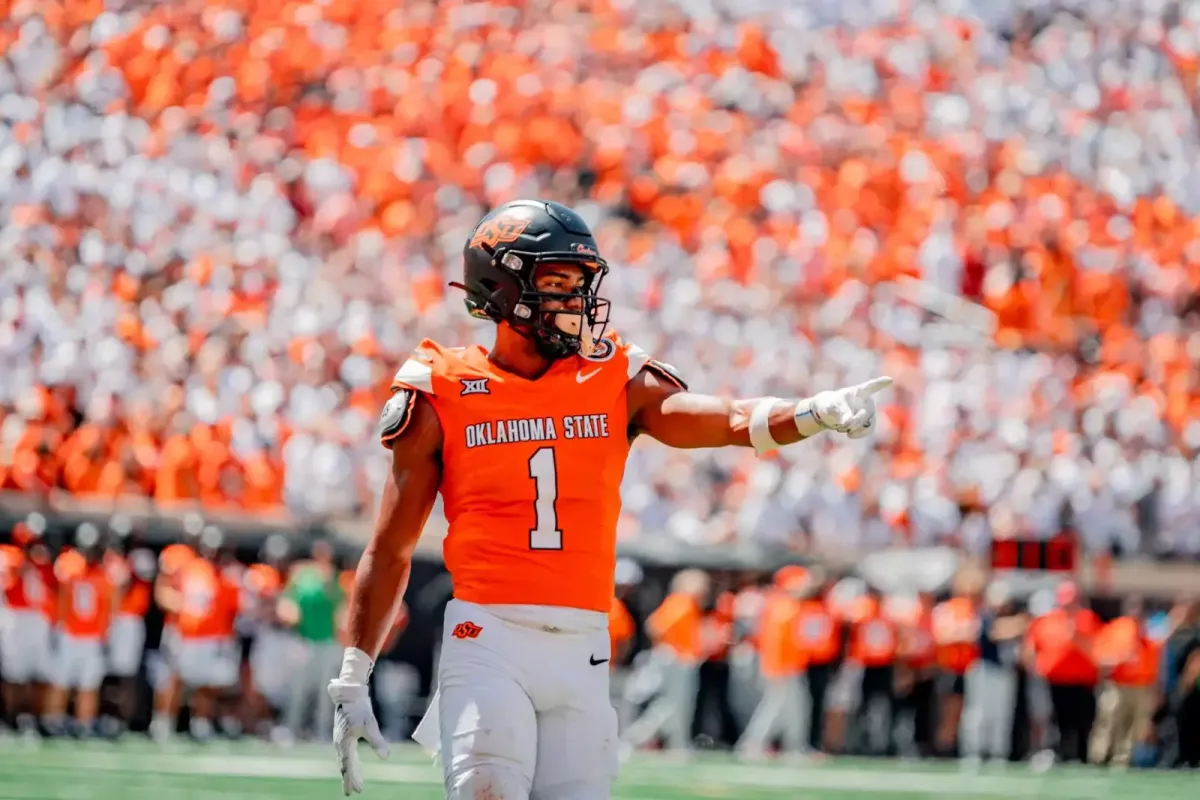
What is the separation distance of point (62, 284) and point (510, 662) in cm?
1319

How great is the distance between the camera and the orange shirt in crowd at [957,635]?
13.5 meters

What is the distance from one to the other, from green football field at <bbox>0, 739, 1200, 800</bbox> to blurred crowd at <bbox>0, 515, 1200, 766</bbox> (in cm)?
39

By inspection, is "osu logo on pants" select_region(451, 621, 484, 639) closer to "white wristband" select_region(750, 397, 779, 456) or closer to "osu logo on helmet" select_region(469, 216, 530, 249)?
"white wristband" select_region(750, 397, 779, 456)

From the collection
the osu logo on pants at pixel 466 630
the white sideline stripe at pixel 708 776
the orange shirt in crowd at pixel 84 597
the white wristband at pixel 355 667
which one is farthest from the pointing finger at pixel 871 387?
the orange shirt in crowd at pixel 84 597

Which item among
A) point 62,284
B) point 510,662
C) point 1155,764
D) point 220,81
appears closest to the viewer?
point 510,662

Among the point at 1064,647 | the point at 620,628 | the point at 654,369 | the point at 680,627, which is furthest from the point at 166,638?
the point at 654,369

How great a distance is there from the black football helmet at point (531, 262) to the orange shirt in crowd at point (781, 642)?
352 inches

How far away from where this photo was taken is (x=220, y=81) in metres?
20.5

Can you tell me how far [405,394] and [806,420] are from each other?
901 mm

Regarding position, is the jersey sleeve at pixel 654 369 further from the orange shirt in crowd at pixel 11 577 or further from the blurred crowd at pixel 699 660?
the orange shirt in crowd at pixel 11 577

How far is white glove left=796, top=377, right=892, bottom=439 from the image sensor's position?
4.25 metres

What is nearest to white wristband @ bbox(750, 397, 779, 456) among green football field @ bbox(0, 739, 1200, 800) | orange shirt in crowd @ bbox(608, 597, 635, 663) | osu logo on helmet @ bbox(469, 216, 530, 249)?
osu logo on helmet @ bbox(469, 216, 530, 249)

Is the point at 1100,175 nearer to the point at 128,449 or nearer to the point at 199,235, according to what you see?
the point at 199,235

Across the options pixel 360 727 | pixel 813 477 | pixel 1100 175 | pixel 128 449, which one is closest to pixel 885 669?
pixel 813 477
